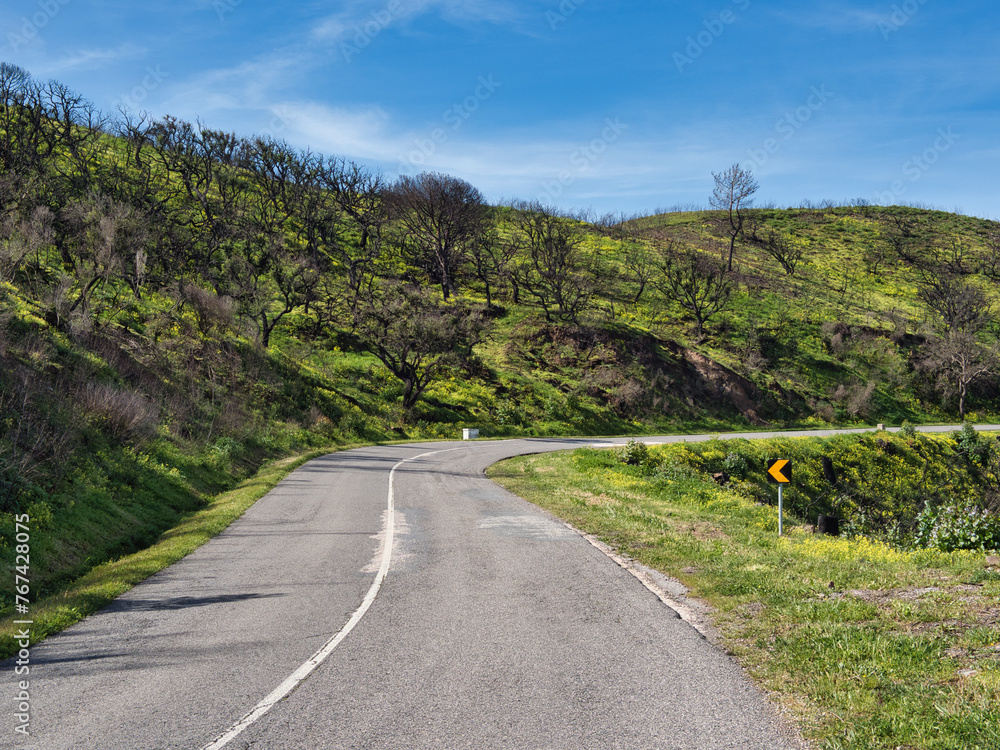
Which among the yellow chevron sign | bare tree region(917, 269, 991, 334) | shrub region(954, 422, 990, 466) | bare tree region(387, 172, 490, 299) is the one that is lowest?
shrub region(954, 422, 990, 466)

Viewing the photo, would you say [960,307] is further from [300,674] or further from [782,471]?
[300,674]

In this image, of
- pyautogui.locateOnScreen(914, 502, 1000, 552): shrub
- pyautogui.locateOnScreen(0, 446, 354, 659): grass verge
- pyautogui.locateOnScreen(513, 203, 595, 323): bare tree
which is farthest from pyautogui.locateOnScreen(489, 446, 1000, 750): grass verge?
pyautogui.locateOnScreen(513, 203, 595, 323): bare tree

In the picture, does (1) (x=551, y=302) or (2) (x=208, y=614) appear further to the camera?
(1) (x=551, y=302)

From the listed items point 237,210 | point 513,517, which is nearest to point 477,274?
point 237,210

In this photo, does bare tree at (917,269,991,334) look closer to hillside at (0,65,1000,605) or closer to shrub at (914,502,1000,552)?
hillside at (0,65,1000,605)

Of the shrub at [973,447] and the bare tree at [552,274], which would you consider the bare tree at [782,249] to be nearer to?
the bare tree at [552,274]

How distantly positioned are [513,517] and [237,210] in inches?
2396

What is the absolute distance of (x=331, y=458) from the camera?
84.6 ft

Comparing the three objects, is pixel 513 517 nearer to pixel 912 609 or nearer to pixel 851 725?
pixel 912 609

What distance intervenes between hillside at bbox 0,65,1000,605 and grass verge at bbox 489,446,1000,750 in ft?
33.8

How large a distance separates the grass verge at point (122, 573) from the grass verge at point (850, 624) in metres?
7.87

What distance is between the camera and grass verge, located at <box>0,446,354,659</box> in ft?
23.5

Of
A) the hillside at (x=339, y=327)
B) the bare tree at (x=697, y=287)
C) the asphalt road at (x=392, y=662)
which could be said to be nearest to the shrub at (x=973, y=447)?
the hillside at (x=339, y=327)

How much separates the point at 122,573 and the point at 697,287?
66.1 meters
